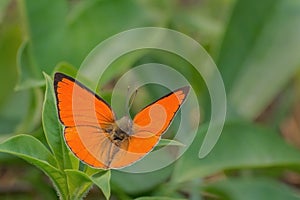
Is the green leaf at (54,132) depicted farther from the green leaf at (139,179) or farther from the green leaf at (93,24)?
the green leaf at (93,24)

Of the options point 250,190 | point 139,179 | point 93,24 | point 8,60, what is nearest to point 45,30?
point 93,24

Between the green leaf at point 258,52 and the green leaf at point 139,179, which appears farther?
the green leaf at point 258,52

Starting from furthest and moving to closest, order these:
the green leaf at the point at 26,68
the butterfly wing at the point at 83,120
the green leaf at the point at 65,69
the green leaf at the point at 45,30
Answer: the green leaf at the point at 45,30 → the green leaf at the point at 26,68 → the green leaf at the point at 65,69 → the butterfly wing at the point at 83,120

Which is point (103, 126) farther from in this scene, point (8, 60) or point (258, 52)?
point (258, 52)

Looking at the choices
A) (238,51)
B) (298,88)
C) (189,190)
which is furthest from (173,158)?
(298,88)

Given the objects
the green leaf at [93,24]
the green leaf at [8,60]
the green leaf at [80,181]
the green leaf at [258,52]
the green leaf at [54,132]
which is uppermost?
the green leaf at [258,52]

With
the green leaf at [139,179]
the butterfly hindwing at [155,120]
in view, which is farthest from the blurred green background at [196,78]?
the butterfly hindwing at [155,120]

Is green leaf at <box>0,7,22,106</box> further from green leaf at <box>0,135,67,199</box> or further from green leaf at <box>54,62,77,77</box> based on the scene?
green leaf at <box>0,135,67,199</box>
